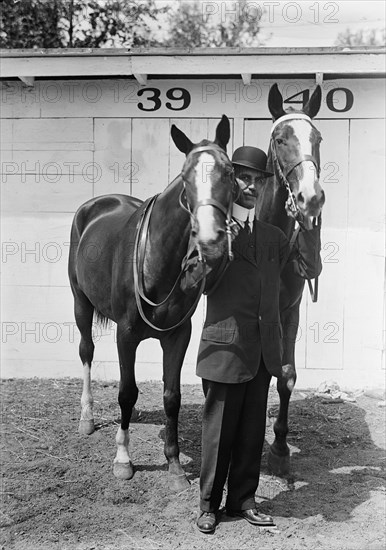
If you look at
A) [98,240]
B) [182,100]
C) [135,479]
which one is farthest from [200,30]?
[135,479]

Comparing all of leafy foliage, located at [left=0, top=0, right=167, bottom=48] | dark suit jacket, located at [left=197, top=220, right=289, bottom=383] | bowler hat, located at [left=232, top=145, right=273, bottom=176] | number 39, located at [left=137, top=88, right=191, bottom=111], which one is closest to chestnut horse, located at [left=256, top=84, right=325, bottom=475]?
bowler hat, located at [left=232, top=145, right=273, bottom=176]

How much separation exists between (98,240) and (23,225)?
2.37 metres

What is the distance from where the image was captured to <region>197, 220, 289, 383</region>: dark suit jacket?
11.8 feet

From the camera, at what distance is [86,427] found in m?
5.39

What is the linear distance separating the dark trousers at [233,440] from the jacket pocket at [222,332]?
0.80 feet

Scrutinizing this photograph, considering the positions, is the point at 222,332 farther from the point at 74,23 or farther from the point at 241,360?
the point at 74,23

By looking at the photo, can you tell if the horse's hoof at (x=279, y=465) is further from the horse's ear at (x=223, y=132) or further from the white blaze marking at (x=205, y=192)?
the horse's ear at (x=223, y=132)

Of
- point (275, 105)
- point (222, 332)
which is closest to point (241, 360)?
point (222, 332)

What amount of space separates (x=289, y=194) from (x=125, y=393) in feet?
5.86

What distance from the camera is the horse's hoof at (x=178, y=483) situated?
4297 millimetres

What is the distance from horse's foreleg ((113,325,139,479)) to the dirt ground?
93 millimetres

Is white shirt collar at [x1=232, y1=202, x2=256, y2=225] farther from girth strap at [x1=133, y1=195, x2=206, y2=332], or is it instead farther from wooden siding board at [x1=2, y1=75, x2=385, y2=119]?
wooden siding board at [x1=2, y1=75, x2=385, y2=119]

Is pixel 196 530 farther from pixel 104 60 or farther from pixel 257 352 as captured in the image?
pixel 104 60

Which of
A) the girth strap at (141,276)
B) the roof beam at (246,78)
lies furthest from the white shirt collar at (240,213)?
the roof beam at (246,78)
